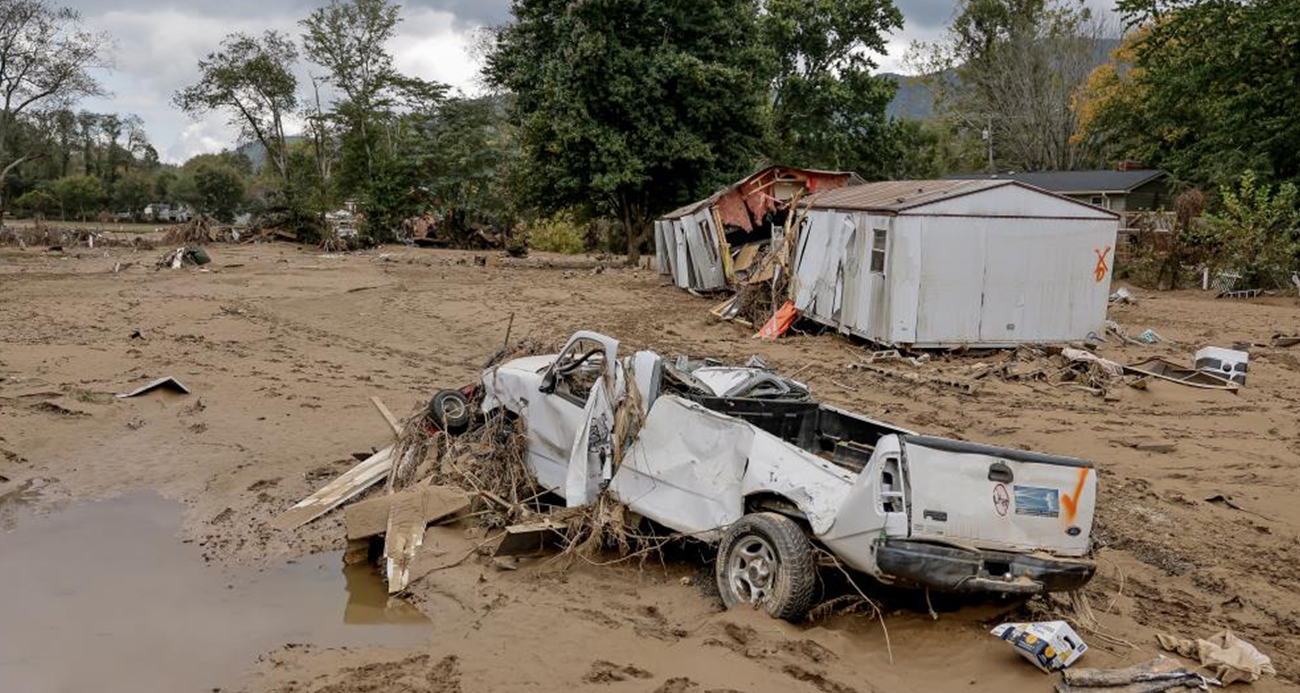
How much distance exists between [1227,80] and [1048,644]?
31262 mm

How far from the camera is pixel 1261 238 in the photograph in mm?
23688

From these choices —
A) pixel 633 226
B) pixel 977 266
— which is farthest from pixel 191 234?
pixel 977 266

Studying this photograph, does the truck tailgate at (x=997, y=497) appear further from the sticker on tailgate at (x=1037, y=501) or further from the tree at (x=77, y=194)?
the tree at (x=77, y=194)

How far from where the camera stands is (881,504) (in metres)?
5.05

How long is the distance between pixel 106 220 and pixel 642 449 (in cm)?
6543

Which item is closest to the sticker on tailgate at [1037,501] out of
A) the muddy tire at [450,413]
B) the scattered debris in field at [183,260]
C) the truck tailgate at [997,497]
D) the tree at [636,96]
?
the truck tailgate at [997,497]

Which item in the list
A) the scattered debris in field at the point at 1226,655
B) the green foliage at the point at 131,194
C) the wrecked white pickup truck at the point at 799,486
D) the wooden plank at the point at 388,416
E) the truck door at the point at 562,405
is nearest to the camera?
the scattered debris in field at the point at 1226,655

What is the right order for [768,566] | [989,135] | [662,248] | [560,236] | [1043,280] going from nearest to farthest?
[768,566]
[1043,280]
[662,248]
[560,236]
[989,135]

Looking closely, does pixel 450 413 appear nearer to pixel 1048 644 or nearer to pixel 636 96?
pixel 1048 644

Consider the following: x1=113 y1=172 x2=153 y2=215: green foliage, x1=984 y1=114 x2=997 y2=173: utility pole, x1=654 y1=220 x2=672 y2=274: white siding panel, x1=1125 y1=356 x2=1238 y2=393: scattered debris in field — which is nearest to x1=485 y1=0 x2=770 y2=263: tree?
x1=654 y1=220 x2=672 y2=274: white siding panel

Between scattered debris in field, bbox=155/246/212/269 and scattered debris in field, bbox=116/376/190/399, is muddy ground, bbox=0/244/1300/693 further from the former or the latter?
scattered debris in field, bbox=155/246/212/269

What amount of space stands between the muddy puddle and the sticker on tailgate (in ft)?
11.8

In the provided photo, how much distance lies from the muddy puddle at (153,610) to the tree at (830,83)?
34.2 meters

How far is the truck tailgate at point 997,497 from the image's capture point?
509 cm
